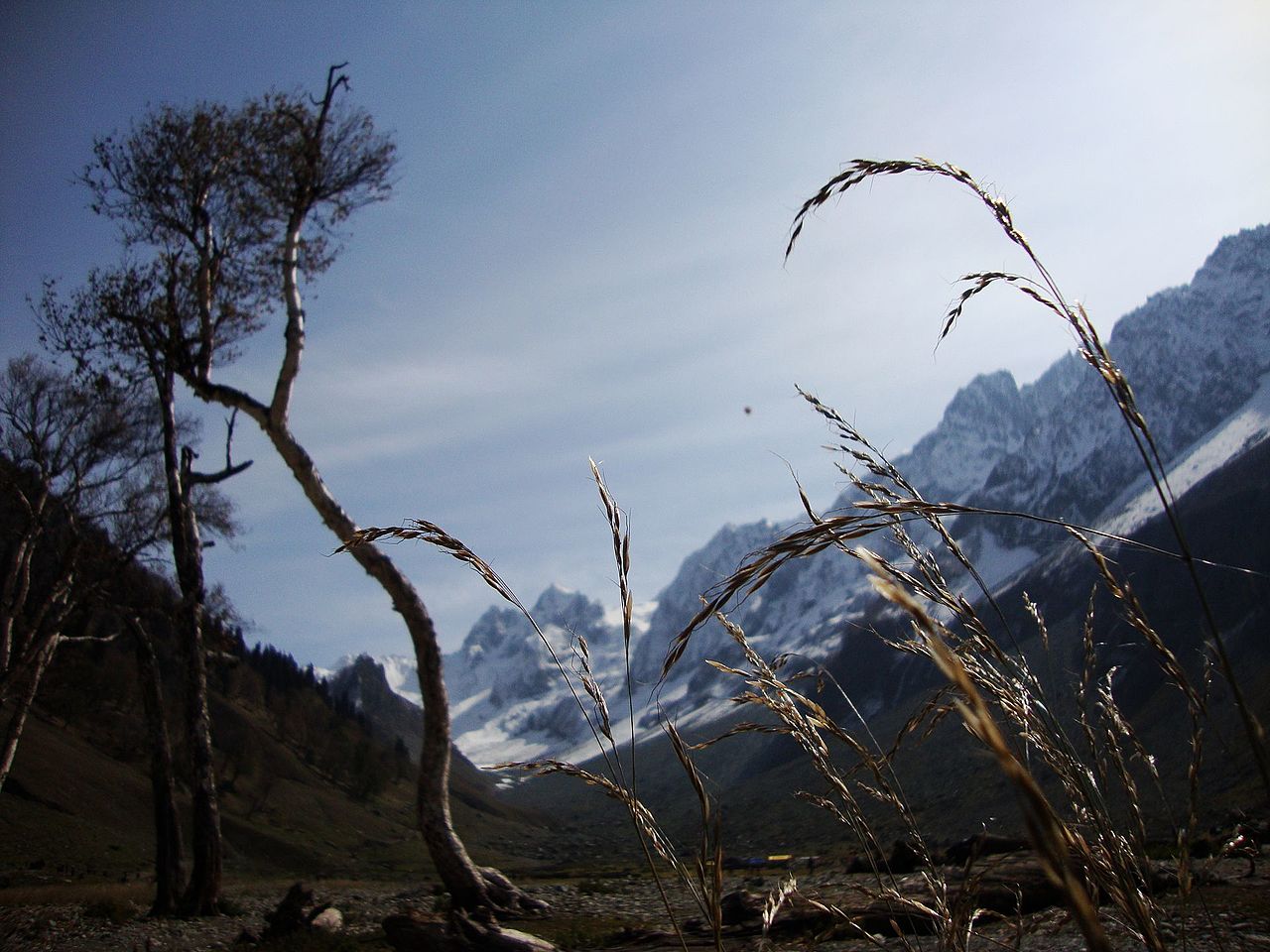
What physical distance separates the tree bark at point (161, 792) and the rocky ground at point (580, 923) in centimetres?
55

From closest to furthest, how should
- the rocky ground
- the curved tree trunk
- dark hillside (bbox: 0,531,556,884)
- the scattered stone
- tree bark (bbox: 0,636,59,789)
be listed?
the rocky ground < the curved tree trunk < the scattered stone < tree bark (bbox: 0,636,59,789) < dark hillside (bbox: 0,531,556,884)

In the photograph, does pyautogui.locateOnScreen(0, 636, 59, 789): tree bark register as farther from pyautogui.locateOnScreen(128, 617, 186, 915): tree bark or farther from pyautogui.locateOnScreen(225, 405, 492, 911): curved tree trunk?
pyautogui.locateOnScreen(225, 405, 492, 911): curved tree trunk

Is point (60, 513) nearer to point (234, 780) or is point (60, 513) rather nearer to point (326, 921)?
point (326, 921)

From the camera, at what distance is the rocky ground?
16.5ft

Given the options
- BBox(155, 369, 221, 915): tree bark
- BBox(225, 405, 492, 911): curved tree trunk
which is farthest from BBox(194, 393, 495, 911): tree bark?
BBox(155, 369, 221, 915): tree bark

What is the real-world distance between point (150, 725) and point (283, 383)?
6978 millimetres

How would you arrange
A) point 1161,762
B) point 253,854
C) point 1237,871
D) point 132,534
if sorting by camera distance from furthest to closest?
point 1161,762, point 253,854, point 132,534, point 1237,871

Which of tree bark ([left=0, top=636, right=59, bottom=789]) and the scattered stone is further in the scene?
tree bark ([left=0, top=636, right=59, bottom=789])

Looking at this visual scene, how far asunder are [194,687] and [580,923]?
7.33 meters

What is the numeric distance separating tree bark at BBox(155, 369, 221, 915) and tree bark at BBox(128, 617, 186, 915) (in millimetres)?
411

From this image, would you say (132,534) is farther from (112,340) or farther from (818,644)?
(818,644)

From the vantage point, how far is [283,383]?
1136 centimetres

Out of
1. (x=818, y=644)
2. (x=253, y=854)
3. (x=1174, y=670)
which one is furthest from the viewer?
(x=818, y=644)

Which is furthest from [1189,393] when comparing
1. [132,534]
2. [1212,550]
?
[132,534]
